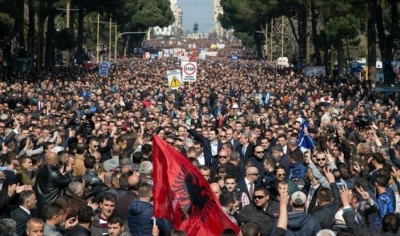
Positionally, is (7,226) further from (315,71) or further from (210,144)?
(315,71)

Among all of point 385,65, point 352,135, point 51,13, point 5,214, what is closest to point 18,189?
point 5,214

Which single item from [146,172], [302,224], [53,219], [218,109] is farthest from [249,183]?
[218,109]

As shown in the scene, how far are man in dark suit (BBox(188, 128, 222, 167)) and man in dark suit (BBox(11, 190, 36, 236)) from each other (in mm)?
5878

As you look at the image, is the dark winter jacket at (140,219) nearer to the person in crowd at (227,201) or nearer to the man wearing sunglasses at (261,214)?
the person in crowd at (227,201)

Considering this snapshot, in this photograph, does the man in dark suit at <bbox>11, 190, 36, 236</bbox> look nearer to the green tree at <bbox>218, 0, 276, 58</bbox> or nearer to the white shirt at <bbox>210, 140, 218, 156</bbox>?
the white shirt at <bbox>210, 140, 218, 156</bbox>

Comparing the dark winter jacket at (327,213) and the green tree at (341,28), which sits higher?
the green tree at (341,28)

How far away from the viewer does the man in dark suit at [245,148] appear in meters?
16.8

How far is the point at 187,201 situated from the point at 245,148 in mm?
7917

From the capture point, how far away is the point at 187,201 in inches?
376

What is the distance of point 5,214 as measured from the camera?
11.5 m

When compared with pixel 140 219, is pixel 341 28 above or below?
above

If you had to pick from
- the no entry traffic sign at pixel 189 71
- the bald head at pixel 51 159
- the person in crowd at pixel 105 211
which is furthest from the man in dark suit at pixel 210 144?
the no entry traffic sign at pixel 189 71

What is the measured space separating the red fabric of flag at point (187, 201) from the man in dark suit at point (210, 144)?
676 cm

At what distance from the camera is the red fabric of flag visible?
9.48 meters
